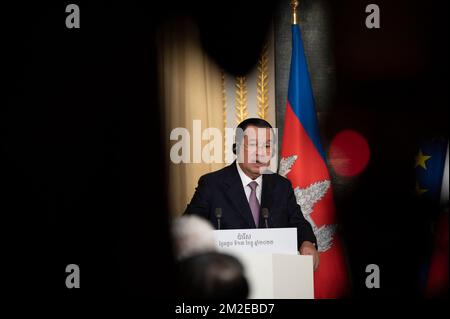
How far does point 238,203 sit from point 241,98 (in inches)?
53.3

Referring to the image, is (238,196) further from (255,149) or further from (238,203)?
(255,149)

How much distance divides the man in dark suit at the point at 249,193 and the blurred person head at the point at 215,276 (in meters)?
1.90

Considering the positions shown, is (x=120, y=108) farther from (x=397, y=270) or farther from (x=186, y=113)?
(x=397, y=270)

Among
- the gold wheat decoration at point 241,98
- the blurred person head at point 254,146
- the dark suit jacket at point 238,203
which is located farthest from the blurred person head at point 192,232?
the gold wheat decoration at point 241,98

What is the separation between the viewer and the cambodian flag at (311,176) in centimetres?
412

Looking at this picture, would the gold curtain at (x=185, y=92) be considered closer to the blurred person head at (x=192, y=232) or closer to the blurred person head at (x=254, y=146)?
the blurred person head at (x=192, y=232)

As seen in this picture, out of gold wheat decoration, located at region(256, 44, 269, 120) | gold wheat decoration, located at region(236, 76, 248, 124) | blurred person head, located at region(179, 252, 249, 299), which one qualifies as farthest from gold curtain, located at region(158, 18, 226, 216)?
blurred person head, located at region(179, 252, 249, 299)

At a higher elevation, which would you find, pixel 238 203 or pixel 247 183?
pixel 247 183

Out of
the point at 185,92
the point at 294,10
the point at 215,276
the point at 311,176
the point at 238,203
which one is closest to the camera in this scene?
the point at 215,276

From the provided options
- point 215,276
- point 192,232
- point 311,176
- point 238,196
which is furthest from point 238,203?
point 215,276

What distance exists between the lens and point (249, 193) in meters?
3.65

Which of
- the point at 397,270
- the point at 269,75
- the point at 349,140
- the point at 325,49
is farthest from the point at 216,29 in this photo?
the point at 397,270

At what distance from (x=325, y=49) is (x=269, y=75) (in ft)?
1.58

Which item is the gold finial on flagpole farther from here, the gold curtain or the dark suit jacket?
the dark suit jacket
